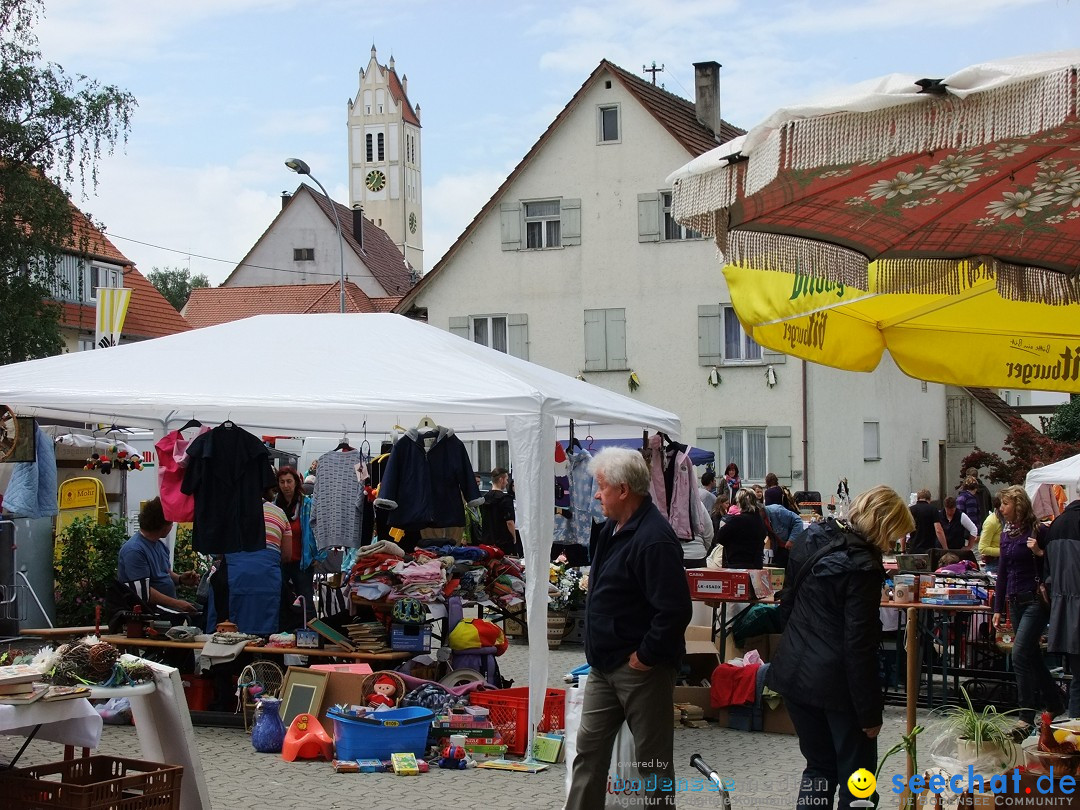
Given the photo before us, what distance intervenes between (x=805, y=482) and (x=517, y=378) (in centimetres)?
1964

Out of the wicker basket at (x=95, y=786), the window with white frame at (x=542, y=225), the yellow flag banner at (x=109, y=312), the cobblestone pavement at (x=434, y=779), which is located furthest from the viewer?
the window with white frame at (x=542, y=225)

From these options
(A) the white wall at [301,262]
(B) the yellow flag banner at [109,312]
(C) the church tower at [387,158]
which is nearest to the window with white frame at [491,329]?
(B) the yellow flag banner at [109,312]

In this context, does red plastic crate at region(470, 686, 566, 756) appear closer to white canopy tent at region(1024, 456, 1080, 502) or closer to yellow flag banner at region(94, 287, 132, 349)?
white canopy tent at region(1024, 456, 1080, 502)

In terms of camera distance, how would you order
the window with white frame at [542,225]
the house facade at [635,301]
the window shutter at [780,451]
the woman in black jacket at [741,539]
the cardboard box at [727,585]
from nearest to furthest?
the cardboard box at [727,585], the woman in black jacket at [741,539], the window shutter at [780,451], the house facade at [635,301], the window with white frame at [542,225]

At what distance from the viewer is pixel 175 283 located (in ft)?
260

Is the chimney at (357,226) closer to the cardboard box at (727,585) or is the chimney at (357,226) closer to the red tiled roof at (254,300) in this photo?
the red tiled roof at (254,300)

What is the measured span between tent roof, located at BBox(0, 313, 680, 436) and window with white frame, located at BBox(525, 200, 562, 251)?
19625 mm

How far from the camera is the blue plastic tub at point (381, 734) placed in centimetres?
843

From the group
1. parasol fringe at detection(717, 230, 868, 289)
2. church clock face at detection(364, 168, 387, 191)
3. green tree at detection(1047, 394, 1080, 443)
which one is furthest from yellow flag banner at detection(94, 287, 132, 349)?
church clock face at detection(364, 168, 387, 191)

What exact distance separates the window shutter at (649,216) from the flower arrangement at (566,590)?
15659 mm

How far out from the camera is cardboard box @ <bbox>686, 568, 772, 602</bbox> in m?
10.2

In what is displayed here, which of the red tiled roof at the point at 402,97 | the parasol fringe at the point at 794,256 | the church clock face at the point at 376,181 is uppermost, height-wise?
the red tiled roof at the point at 402,97

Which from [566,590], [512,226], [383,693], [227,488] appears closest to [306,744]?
[383,693]

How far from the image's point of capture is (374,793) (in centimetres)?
765
